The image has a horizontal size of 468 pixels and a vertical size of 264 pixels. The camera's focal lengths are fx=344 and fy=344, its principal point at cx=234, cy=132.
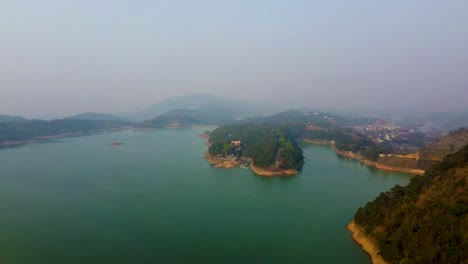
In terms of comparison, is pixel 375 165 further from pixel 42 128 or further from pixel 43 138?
pixel 42 128

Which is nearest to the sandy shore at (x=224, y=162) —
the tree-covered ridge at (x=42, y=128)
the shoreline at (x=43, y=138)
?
the shoreline at (x=43, y=138)

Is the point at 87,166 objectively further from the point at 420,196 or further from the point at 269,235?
the point at 420,196

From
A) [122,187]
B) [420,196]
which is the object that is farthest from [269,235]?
[122,187]

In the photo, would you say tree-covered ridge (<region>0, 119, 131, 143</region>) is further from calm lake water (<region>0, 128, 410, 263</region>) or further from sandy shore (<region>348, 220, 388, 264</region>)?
sandy shore (<region>348, 220, 388, 264</region>)

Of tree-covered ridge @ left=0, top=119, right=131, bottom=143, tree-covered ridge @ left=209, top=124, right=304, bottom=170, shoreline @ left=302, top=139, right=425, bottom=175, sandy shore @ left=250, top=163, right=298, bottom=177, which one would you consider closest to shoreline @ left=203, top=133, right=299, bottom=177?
sandy shore @ left=250, top=163, right=298, bottom=177

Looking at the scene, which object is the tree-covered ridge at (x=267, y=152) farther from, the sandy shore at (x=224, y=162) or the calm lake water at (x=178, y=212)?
the calm lake water at (x=178, y=212)
